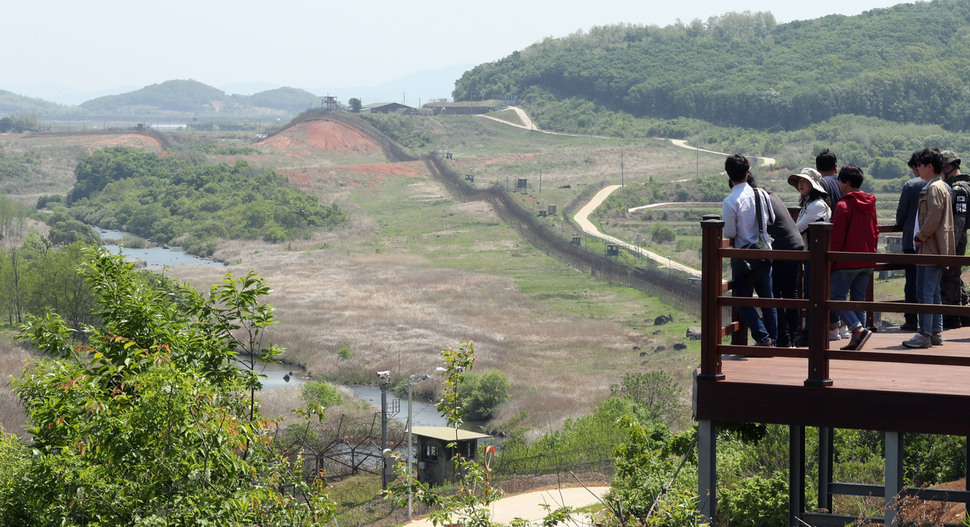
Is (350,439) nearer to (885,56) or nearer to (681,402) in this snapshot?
(681,402)

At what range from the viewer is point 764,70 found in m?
148

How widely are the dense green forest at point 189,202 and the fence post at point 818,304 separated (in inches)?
3191

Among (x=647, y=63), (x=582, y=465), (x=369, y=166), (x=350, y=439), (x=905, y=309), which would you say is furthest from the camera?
(x=647, y=63)

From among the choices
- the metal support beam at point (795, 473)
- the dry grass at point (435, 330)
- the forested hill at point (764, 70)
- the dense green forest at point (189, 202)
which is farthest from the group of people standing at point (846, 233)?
the forested hill at point (764, 70)

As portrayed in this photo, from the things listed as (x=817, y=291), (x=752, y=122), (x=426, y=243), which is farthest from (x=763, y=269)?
(x=752, y=122)

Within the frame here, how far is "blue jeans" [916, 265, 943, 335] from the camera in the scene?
7246 millimetres

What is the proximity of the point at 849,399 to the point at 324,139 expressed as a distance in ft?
410

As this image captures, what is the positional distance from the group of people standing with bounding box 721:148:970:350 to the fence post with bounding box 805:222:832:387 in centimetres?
104

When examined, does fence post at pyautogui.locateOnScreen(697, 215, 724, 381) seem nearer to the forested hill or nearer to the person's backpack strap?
the person's backpack strap

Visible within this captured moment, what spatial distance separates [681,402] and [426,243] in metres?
44.7

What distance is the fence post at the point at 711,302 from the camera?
248 inches

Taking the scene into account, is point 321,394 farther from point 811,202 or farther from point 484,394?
point 811,202

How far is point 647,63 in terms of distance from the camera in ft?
→ 539

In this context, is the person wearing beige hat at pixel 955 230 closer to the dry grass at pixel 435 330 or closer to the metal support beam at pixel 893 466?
the metal support beam at pixel 893 466
